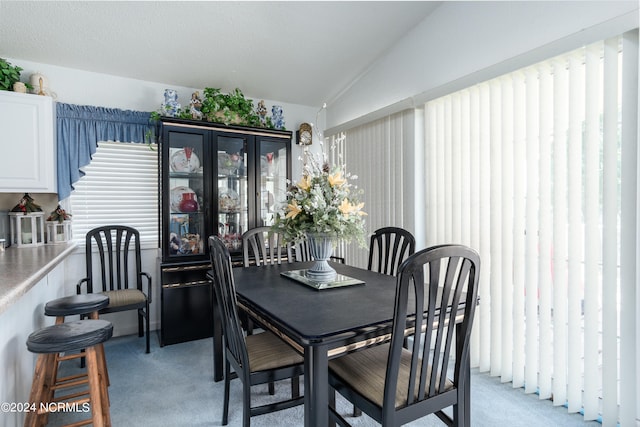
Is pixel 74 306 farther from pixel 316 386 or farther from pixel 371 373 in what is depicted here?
pixel 371 373

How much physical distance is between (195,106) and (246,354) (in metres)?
2.41

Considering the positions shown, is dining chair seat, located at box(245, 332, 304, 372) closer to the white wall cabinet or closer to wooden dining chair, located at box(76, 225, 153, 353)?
wooden dining chair, located at box(76, 225, 153, 353)

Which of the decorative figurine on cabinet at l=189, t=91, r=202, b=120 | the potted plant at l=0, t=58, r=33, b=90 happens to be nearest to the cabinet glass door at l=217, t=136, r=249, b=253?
the decorative figurine on cabinet at l=189, t=91, r=202, b=120

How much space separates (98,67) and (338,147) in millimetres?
2442

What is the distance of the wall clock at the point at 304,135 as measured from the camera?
4141mm

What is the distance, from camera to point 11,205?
112 inches

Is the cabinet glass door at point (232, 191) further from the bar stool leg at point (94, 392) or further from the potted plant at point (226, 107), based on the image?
the bar stool leg at point (94, 392)

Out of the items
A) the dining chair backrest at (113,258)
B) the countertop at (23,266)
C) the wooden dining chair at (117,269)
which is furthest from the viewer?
the dining chair backrest at (113,258)

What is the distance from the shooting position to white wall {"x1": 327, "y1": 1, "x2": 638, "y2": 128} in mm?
1884

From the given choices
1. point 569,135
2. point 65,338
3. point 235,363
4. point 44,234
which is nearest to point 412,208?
point 569,135

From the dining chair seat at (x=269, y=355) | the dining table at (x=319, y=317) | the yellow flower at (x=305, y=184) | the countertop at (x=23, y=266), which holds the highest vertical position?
the yellow flower at (x=305, y=184)

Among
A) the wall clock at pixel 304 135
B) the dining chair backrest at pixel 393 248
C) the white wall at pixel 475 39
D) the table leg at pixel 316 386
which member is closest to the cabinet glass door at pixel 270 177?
the wall clock at pixel 304 135

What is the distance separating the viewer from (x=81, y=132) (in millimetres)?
3043

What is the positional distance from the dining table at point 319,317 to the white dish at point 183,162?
1.50 metres
